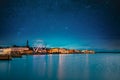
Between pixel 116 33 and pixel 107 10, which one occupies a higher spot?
pixel 107 10

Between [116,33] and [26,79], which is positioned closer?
[26,79]

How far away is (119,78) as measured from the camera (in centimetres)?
825

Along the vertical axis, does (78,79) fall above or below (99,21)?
below

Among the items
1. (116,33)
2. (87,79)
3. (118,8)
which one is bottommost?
(87,79)

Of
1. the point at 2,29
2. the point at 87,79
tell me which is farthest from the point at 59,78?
the point at 2,29

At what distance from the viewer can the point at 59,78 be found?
8.29 meters

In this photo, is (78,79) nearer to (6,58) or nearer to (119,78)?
(119,78)

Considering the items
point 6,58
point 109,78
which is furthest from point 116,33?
point 6,58

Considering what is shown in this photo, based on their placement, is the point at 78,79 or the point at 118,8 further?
the point at 118,8

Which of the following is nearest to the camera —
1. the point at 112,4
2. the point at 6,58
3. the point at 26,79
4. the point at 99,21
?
the point at 26,79

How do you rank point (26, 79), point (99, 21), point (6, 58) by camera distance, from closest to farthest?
point (26, 79), point (99, 21), point (6, 58)

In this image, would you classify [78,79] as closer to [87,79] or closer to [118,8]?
[87,79]

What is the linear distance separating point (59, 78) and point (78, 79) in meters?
0.62

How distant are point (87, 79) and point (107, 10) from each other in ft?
12.7
